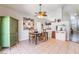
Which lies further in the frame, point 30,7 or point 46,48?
point 46,48

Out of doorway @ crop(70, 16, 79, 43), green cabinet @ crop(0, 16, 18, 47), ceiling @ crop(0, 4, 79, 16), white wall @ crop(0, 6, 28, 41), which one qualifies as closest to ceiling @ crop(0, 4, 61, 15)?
ceiling @ crop(0, 4, 79, 16)

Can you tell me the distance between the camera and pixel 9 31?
11.5 ft

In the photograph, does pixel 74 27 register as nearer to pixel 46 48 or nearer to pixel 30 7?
pixel 46 48

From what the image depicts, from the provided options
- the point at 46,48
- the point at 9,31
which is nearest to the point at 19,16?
the point at 9,31

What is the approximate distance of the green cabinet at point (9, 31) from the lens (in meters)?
3.44

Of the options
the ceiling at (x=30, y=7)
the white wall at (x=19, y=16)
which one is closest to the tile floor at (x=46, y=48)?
the white wall at (x=19, y=16)

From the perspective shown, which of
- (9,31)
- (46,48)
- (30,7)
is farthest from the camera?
(9,31)

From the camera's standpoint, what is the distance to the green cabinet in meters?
3.44

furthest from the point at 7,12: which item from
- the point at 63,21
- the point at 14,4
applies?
the point at 63,21

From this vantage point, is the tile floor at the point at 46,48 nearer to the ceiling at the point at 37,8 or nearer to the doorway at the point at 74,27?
the doorway at the point at 74,27

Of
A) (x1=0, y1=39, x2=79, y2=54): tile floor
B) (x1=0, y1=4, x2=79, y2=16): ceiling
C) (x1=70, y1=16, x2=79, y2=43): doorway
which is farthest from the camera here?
(x1=70, y1=16, x2=79, y2=43): doorway

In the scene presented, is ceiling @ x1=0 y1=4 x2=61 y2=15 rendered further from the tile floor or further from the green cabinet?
the tile floor
